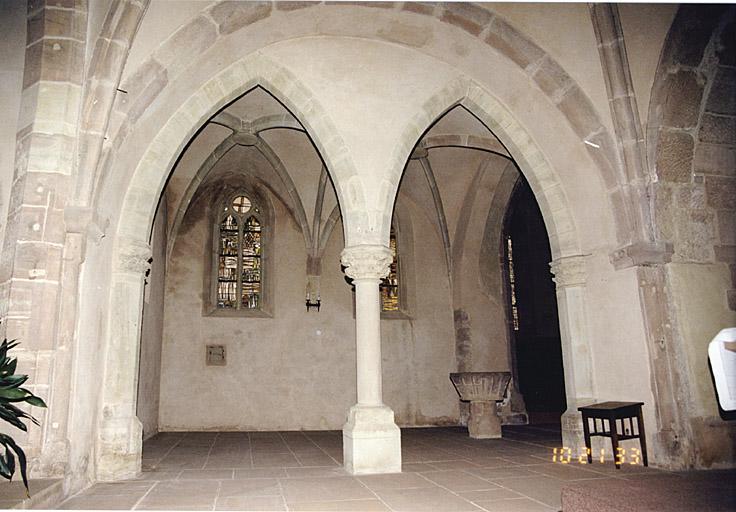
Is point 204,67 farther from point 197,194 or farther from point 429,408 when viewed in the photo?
point 429,408

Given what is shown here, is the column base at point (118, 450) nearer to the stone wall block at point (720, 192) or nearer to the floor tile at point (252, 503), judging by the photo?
the floor tile at point (252, 503)

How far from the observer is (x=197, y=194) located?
10.3m

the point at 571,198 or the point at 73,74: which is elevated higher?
the point at 73,74

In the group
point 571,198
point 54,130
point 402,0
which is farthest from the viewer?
point 571,198

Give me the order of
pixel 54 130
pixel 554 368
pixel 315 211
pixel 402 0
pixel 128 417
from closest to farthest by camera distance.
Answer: pixel 54 130
pixel 128 417
pixel 402 0
pixel 315 211
pixel 554 368

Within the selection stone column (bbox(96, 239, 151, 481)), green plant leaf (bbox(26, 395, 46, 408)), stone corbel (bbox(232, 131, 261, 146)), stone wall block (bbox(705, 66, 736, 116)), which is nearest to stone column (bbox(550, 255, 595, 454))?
stone wall block (bbox(705, 66, 736, 116))

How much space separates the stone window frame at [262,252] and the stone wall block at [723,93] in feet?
24.0

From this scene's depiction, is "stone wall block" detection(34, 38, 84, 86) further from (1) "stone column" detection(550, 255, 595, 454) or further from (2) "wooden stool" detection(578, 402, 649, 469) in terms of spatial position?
(2) "wooden stool" detection(578, 402, 649, 469)

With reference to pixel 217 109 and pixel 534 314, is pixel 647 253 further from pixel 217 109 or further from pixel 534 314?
pixel 534 314

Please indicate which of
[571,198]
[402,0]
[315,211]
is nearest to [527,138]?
[571,198]

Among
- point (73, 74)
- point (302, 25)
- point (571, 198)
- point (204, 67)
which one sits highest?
point (302, 25)

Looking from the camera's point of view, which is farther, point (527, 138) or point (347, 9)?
point (527, 138)

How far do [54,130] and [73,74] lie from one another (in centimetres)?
52

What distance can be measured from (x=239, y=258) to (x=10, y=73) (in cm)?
584
